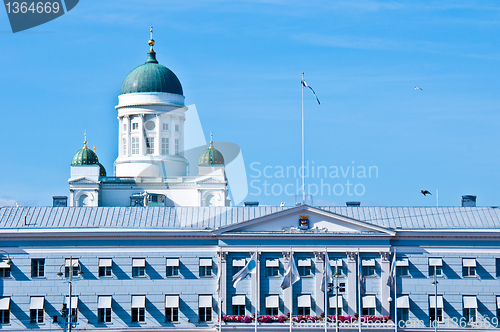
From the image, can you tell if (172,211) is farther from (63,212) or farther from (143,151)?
(143,151)

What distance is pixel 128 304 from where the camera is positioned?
89062 mm

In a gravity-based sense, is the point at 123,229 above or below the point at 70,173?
below

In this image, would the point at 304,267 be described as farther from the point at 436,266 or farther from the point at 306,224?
the point at 436,266

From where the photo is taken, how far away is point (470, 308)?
294ft

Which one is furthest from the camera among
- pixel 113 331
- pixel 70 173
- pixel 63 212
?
pixel 70 173

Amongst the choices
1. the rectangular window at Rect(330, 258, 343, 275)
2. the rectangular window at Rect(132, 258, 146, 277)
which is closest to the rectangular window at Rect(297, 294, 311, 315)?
the rectangular window at Rect(330, 258, 343, 275)

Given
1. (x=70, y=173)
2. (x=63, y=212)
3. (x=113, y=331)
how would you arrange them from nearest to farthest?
(x=113, y=331)
(x=63, y=212)
(x=70, y=173)

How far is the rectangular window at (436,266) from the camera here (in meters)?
90.5

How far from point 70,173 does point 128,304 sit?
42084mm

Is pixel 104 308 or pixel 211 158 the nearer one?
pixel 104 308

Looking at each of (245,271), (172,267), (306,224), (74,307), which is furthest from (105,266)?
(306,224)

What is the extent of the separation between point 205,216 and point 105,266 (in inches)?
405

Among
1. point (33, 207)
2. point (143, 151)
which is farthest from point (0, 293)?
point (143, 151)

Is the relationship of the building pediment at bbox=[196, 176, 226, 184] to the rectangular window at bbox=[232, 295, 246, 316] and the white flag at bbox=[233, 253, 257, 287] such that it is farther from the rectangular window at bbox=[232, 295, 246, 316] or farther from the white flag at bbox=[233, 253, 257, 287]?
the white flag at bbox=[233, 253, 257, 287]
